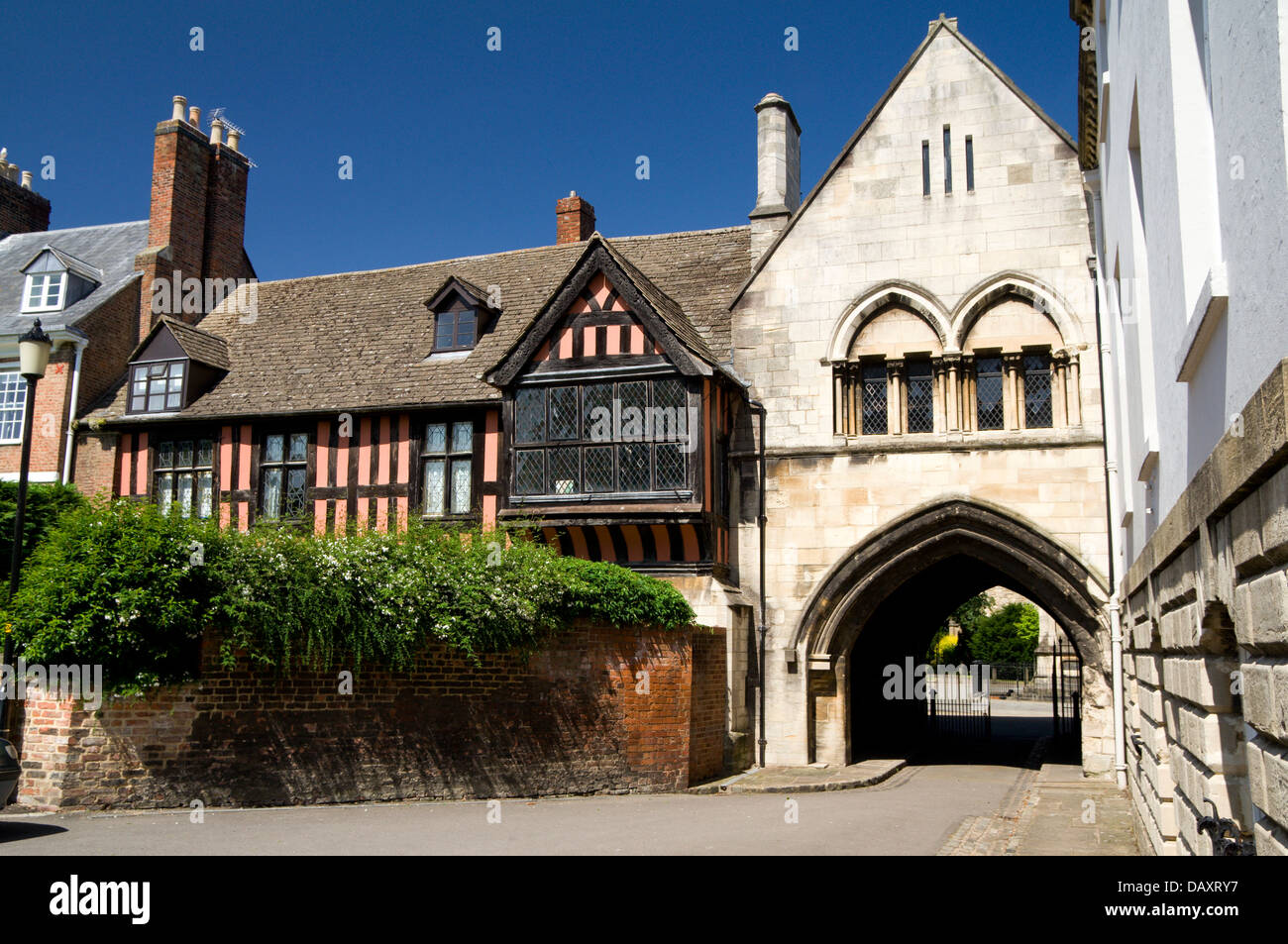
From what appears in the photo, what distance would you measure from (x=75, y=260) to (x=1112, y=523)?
21.5 m

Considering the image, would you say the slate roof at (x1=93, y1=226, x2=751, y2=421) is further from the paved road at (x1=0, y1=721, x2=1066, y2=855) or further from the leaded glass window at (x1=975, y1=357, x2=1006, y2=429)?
the paved road at (x1=0, y1=721, x2=1066, y2=855)

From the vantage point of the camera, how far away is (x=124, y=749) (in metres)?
11.8

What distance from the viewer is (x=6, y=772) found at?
974cm

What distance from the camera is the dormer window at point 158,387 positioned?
66.1ft

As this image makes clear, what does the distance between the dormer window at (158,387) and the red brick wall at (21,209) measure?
9872 mm

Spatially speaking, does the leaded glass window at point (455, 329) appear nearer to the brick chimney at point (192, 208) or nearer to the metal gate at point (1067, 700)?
the brick chimney at point (192, 208)

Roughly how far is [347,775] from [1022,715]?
26268 millimetres

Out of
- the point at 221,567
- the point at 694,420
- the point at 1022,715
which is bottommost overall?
the point at 1022,715

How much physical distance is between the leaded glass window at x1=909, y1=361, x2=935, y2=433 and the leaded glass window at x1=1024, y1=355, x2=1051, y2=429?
1426mm

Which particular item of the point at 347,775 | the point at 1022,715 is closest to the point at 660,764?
the point at 347,775

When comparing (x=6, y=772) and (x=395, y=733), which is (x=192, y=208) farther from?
(x=6, y=772)

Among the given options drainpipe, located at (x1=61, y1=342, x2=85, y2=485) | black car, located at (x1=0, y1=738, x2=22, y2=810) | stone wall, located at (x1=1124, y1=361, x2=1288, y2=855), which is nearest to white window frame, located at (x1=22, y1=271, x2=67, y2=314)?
drainpipe, located at (x1=61, y1=342, x2=85, y2=485)
